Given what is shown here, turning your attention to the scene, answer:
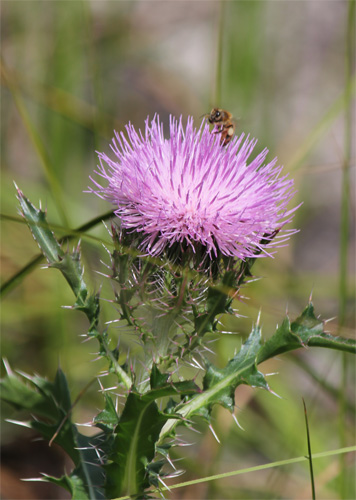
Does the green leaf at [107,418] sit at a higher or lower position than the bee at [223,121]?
lower

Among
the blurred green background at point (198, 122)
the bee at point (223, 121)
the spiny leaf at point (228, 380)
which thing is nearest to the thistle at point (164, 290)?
the spiny leaf at point (228, 380)

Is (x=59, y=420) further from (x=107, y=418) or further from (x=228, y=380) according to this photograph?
(x=228, y=380)

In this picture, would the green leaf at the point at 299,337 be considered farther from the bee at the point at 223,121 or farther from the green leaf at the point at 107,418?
the bee at the point at 223,121

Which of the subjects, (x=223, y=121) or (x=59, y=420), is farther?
(x=223, y=121)

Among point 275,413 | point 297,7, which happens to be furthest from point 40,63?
point 275,413

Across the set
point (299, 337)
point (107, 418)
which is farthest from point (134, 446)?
point (299, 337)

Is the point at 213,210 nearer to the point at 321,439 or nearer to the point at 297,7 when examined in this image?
the point at 321,439
